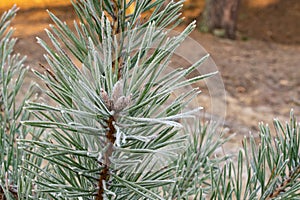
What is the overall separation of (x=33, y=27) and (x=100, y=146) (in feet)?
11.7

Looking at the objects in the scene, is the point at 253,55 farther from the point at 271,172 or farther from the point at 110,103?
the point at 110,103

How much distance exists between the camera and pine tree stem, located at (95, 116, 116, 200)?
0.93 feet

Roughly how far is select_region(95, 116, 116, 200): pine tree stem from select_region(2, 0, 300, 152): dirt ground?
1.85 meters

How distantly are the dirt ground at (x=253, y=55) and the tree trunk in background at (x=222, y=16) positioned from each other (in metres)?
0.12

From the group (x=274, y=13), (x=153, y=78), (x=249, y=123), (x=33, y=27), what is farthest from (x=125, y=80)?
(x=274, y=13)

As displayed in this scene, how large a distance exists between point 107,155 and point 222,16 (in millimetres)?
4163

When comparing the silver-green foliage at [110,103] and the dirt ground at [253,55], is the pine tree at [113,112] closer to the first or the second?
the silver-green foliage at [110,103]

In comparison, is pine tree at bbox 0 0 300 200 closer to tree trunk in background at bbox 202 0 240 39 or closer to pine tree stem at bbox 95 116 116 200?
pine tree stem at bbox 95 116 116 200

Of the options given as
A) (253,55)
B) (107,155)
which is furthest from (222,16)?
(107,155)

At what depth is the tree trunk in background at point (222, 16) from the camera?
4.27m

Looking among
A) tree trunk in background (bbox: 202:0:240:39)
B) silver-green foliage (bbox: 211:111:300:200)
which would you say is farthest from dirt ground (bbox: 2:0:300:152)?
silver-green foliage (bbox: 211:111:300:200)

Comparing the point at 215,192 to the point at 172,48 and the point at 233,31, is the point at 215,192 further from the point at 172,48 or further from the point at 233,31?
the point at 233,31

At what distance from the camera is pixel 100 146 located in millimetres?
294

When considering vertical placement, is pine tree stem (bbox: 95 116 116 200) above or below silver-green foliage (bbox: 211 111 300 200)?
above
